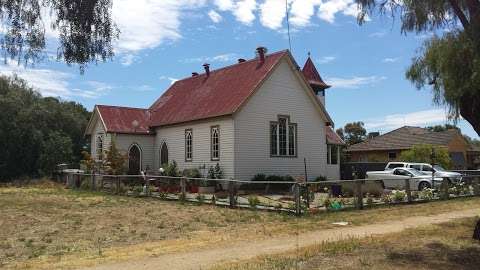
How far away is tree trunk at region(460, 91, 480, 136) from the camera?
1201 centimetres

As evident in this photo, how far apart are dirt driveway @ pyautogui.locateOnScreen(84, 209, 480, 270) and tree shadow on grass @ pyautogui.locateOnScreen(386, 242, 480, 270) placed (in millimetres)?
2172

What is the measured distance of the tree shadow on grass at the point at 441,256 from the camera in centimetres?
1048

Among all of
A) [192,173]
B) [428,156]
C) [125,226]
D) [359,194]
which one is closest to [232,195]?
[359,194]

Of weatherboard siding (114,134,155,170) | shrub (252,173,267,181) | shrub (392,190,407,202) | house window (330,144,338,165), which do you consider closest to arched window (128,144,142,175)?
weatherboard siding (114,134,155,170)

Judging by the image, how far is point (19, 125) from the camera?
144ft

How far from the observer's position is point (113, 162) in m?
33.6

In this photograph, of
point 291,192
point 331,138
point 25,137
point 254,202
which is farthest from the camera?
point 25,137

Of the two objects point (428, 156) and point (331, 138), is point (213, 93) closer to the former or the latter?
point (331, 138)

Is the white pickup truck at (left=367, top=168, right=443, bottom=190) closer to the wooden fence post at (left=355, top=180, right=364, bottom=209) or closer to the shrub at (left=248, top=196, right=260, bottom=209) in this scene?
the wooden fence post at (left=355, top=180, right=364, bottom=209)

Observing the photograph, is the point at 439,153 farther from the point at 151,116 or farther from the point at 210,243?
the point at 210,243

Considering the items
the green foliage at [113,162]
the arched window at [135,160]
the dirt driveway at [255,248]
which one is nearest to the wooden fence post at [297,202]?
the dirt driveway at [255,248]

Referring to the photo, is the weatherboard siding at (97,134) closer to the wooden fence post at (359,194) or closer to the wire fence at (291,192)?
the wire fence at (291,192)

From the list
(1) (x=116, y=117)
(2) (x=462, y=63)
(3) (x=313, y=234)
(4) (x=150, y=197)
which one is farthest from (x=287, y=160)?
(2) (x=462, y=63)

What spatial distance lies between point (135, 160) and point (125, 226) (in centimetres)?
2127
